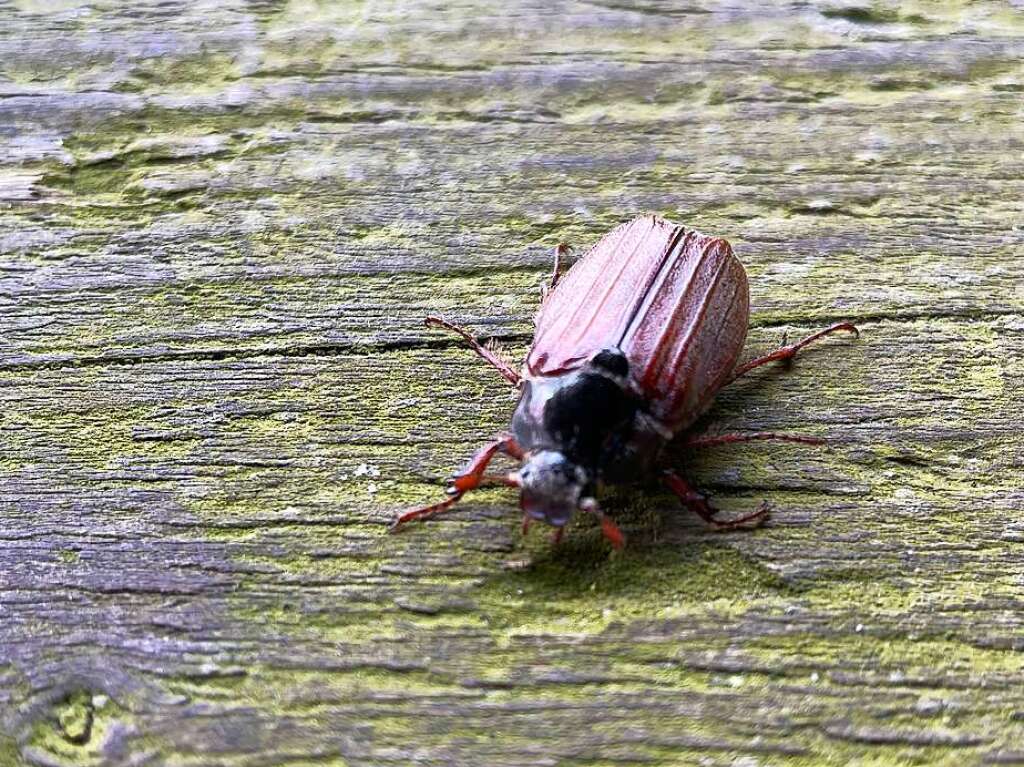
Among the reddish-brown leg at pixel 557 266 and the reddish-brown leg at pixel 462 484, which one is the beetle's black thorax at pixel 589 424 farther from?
the reddish-brown leg at pixel 557 266

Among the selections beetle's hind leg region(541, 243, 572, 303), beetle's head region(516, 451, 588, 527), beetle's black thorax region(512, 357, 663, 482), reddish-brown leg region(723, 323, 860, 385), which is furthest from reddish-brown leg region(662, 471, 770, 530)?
beetle's hind leg region(541, 243, 572, 303)

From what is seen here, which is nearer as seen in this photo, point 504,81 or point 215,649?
point 215,649

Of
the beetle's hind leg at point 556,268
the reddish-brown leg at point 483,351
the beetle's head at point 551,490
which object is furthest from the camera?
the beetle's hind leg at point 556,268

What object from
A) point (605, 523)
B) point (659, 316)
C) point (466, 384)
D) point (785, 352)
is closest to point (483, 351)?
point (466, 384)

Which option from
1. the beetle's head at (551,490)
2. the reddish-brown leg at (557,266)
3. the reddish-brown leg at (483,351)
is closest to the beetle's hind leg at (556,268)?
the reddish-brown leg at (557,266)

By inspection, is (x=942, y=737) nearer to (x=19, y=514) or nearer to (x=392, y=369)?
(x=392, y=369)

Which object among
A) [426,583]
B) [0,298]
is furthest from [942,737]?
[0,298]
